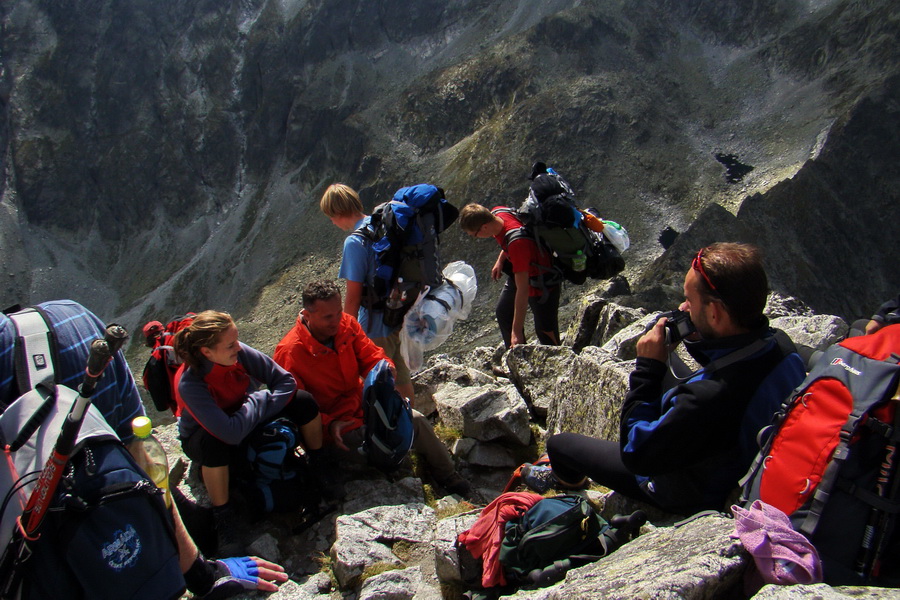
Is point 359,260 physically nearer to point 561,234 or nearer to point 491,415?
point 491,415

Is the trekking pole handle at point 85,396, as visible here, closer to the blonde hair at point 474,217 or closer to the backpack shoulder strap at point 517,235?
the blonde hair at point 474,217

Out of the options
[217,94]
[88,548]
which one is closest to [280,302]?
[217,94]

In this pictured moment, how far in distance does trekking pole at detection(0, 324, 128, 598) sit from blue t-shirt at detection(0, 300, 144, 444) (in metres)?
0.47

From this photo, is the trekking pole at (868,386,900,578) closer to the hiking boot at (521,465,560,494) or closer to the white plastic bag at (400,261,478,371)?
the hiking boot at (521,465,560,494)

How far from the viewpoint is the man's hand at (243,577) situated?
14.8 ft

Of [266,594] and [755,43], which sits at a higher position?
[755,43]

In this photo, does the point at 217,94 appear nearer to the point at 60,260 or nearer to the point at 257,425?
the point at 60,260

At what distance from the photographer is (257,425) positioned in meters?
5.81

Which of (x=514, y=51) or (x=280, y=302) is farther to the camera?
(x=514, y=51)

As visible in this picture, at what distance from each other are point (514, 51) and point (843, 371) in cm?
7043

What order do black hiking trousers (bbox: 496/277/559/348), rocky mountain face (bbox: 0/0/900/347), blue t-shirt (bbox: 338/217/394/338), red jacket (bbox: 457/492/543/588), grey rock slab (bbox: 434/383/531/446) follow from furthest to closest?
rocky mountain face (bbox: 0/0/900/347) → black hiking trousers (bbox: 496/277/559/348) → grey rock slab (bbox: 434/383/531/446) → blue t-shirt (bbox: 338/217/394/338) → red jacket (bbox: 457/492/543/588)

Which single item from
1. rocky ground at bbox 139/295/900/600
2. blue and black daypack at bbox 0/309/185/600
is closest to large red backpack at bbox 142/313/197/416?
rocky ground at bbox 139/295/900/600

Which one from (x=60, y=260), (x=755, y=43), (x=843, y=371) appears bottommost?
(x=60, y=260)

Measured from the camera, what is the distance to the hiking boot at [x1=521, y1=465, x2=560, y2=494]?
18.2ft
